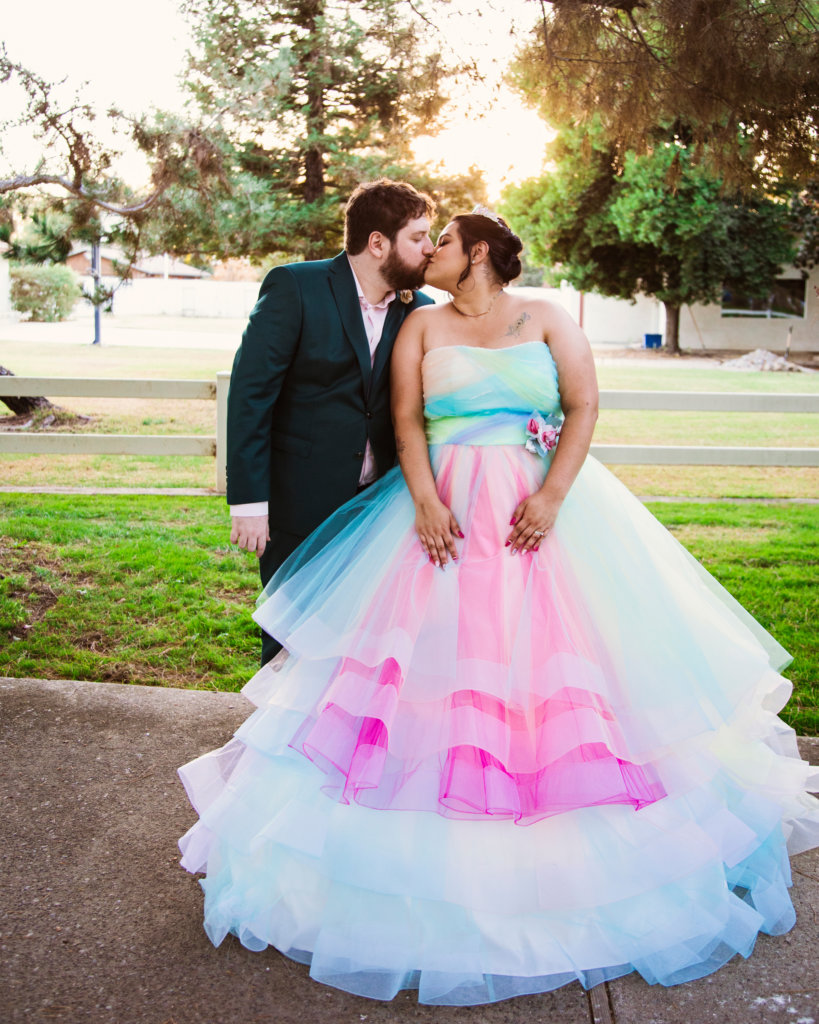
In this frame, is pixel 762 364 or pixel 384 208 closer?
pixel 384 208

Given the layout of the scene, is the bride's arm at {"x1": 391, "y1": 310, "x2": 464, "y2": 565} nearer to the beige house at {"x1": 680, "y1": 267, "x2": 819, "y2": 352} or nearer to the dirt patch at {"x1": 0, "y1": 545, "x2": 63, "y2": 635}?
the dirt patch at {"x1": 0, "y1": 545, "x2": 63, "y2": 635}

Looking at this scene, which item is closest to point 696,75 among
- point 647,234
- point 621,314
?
Answer: point 647,234

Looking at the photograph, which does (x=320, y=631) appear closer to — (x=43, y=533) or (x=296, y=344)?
(x=296, y=344)

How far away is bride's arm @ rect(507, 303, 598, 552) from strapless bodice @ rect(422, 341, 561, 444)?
0.04 m

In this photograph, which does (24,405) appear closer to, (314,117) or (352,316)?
(314,117)

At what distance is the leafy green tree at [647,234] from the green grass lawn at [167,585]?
62.9ft

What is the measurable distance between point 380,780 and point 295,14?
1419cm

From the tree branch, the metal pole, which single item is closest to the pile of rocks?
the metal pole

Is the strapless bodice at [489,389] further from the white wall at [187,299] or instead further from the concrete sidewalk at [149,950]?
the white wall at [187,299]

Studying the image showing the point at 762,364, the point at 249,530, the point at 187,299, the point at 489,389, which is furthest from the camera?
the point at 187,299

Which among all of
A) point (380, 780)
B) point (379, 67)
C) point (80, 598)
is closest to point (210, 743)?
point (380, 780)

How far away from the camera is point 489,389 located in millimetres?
2826

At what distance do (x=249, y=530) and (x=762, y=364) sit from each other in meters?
26.3

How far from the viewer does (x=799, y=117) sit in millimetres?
4527
